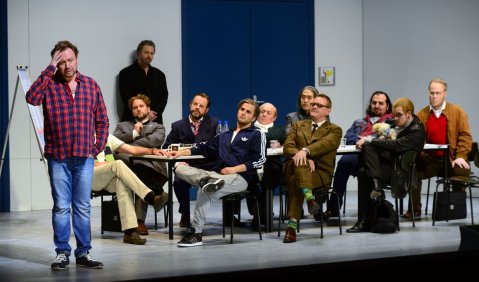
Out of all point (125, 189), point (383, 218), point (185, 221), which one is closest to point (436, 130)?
point (383, 218)

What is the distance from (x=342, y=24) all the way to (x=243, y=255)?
5.05 m

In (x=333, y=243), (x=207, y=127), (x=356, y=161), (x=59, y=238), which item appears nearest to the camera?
(x=59, y=238)

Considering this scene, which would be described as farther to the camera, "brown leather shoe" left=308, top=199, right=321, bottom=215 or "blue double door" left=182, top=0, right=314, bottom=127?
"blue double door" left=182, top=0, right=314, bottom=127

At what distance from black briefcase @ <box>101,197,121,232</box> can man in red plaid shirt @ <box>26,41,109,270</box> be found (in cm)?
127

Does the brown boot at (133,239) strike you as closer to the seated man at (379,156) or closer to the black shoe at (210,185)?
the black shoe at (210,185)

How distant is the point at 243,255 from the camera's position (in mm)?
5875

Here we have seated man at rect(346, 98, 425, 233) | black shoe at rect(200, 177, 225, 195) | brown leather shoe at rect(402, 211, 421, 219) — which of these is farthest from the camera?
brown leather shoe at rect(402, 211, 421, 219)

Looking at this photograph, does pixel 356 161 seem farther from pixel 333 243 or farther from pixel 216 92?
pixel 216 92

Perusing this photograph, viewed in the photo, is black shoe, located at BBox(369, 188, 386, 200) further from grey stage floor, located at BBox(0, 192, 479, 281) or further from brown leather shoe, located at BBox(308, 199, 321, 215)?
brown leather shoe, located at BBox(308, 199, 321, 215)

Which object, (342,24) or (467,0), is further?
(342,24)

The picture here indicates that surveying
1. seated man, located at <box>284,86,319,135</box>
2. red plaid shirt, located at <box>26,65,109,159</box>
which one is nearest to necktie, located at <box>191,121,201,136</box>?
seated man, located at <box>284,86,319,135</box>

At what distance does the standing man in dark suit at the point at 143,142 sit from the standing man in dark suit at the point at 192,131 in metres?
0.19

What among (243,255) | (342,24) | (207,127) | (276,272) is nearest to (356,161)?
(207,127)

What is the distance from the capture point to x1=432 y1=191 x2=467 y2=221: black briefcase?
7109mm
